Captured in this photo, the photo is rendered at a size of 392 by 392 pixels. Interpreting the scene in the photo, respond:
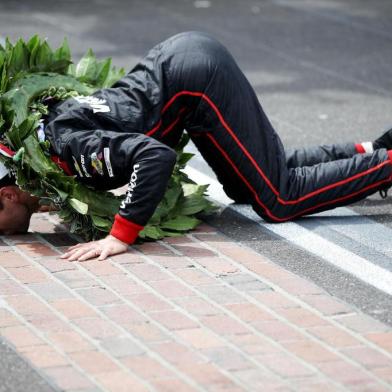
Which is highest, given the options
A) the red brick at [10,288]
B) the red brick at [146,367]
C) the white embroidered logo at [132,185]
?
the white embroidered logo at [132,185]

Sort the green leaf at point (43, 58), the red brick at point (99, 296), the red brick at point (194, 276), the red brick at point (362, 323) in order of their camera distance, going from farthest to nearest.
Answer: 1. the green leaf at point (43, 58)
2. the red brick at point (194, 276)
3. the red brick at point (99, 296)
4. the red brick at point (362, 323)

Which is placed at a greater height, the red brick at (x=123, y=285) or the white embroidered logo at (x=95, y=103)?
the white embroidered logo at (x=95, y=103)

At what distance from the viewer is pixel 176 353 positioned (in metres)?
4.45

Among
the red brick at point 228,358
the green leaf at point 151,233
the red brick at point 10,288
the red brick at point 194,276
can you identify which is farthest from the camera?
the green leaf at point 151,233

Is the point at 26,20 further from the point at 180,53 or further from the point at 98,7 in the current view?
the point at 180,53

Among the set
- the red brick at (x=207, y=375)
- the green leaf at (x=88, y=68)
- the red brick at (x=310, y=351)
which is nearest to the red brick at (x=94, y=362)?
the red brick at (x=207, y=375)

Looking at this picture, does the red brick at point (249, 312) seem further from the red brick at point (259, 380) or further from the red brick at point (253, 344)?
the red brick at point (259, 380)

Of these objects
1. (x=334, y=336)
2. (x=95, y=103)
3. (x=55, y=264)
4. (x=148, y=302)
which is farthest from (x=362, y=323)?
(x=95, y=103)

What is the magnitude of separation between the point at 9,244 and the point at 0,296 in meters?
0.75

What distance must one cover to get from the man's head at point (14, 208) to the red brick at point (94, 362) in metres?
1.51

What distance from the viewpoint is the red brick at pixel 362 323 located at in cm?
471

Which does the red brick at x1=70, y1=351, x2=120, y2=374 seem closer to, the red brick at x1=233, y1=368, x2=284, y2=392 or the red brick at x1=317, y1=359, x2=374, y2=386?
the red brick at x1=233, y1=368, x2=284, y2=392

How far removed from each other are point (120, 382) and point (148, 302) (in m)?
0.80

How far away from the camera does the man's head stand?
5758mm
